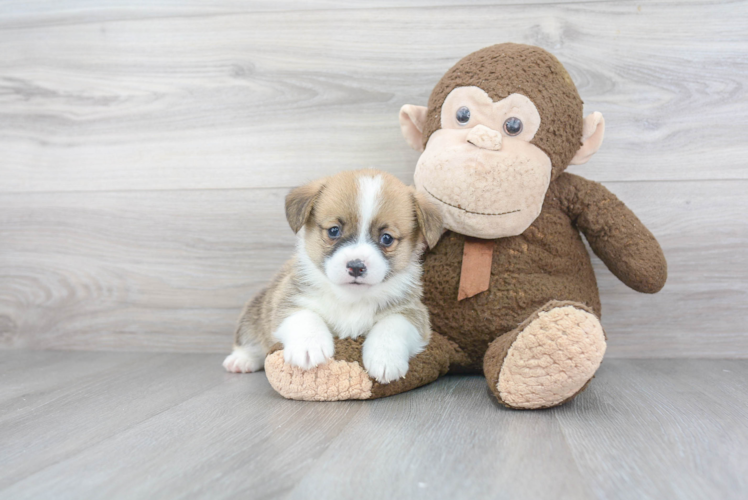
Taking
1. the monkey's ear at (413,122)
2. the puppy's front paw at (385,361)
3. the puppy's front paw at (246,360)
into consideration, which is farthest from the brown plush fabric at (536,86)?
the puppy's front paw at (246,360)

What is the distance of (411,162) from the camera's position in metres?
1.94

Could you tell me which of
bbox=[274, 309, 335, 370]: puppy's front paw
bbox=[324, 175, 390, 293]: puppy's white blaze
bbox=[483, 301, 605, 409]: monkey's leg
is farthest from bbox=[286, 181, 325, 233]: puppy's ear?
bbox=[483, 301, 605, 409]: monkey's leg

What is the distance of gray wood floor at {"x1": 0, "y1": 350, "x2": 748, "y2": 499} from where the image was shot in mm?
888

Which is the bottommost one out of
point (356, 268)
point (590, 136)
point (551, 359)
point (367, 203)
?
point (551, 359)

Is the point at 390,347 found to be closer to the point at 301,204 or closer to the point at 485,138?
the point at 301,204

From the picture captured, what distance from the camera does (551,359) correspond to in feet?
3.92

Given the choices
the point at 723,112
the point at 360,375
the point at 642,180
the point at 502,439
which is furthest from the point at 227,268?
the point at 723,112

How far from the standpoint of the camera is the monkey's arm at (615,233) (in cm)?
157

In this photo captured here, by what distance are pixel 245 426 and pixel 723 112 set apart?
1783 mm

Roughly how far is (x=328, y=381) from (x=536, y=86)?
94cm

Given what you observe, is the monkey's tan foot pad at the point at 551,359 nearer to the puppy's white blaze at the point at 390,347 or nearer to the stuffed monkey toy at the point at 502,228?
the stuffed monkey toy at the point at 502,228

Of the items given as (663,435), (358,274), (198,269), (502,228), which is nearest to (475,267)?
(502,228)

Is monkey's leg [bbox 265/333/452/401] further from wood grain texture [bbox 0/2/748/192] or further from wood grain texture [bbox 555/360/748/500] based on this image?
wood grain texture [bbox 0/2/748/192]

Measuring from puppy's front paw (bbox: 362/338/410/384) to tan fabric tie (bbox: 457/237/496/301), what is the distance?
0.29 metres
